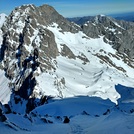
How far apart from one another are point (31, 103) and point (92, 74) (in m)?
57.8

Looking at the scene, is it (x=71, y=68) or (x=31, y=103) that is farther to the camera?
(x=71, y=68)

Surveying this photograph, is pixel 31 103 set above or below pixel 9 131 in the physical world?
below

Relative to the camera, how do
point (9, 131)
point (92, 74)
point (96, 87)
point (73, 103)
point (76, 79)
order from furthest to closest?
point (92, 74), point (76, 79), point (96, 87), point (73, 103), point (9, 131)

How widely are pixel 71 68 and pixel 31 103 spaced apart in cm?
5426

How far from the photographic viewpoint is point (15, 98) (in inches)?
6993

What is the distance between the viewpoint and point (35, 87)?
14888cm

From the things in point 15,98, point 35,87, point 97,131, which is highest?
point 97,131

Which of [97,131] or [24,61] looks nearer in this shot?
[97,131]

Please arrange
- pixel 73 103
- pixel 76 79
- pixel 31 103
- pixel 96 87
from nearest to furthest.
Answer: pixel 73 103 < pixel 31 103 < pixel 96 87 < pixel 76 79

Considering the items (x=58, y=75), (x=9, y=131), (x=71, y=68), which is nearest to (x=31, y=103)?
(x=58, y=75)

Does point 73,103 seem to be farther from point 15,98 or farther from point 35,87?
point 15,98

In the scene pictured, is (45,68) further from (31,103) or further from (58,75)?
(31,103)

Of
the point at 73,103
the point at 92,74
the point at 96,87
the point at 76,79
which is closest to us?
the point at 73,103

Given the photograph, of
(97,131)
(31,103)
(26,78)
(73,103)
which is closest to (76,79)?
(26,78)
